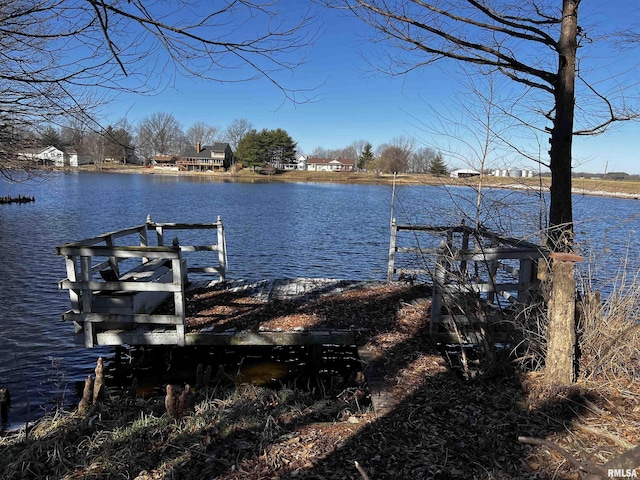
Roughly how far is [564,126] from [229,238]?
17633 millimetres

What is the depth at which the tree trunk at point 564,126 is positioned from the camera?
205 inches

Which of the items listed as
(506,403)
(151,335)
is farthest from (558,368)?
(151,335)

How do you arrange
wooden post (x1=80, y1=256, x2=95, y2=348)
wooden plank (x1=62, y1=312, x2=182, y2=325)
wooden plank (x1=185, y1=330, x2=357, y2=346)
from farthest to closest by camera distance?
1. wooden plank (x1=185, y1=330, x2=357, y2=346)
2. wooden plank (x1=62, y1=312, x2=182, y2=325)
3. wooden post (x1=80, y1=256, x2=95, y2=348)

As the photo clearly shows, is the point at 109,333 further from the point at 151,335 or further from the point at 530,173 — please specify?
the point at 530,173

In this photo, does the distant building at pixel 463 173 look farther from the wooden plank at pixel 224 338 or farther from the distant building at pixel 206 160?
the distant building at pixel 206 160

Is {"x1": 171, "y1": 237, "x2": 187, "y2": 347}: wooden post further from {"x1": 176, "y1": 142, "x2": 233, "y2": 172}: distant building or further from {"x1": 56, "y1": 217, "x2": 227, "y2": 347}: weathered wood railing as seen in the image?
{"x1": 176, "y1": 142, "x2": 233, "y2": 172}: distant building

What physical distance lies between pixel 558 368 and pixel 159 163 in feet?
377

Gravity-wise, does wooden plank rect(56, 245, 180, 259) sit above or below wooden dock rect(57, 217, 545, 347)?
above

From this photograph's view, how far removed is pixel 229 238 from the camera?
2123cm

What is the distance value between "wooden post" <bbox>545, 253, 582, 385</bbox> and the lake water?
1.82 ft

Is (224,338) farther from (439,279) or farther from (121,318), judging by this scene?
(439,279)

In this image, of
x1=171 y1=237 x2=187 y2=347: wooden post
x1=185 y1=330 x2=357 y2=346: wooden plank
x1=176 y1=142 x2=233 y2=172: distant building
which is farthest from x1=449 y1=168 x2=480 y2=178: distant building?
x1=176 y1=142 x2=233 y2=172: distant building

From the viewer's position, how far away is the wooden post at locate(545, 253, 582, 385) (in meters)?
3.99

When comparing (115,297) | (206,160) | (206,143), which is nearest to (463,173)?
(115,297)
